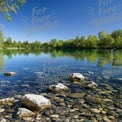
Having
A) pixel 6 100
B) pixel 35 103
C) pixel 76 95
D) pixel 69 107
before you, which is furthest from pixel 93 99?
pixel 6 100

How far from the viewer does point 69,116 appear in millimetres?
9328

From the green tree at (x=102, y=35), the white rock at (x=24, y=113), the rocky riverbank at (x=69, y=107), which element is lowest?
the rocky riverbank at (x=69, y=107)

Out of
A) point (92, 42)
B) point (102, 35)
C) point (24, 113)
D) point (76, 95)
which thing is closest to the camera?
point (24, 113)

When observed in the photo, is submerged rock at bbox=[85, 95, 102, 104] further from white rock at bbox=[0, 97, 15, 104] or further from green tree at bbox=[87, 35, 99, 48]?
green tree at bbox=[87, 35, 99, 48]

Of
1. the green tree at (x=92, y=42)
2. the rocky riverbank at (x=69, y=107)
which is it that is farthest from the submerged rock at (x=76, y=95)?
the green tree at (x=92, y=42)

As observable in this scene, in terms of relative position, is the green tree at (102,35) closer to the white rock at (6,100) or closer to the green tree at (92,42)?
the green tree at (92,42)

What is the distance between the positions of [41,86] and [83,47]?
142199mm

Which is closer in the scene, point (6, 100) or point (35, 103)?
point (35, 103)

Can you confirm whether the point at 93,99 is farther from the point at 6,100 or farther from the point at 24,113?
the point at 6,100

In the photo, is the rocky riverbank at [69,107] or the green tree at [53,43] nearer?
the rocky riverbank at [69,107]

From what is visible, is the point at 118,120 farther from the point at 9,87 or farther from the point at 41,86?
the point at 9,87

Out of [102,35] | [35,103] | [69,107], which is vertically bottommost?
[69,107]

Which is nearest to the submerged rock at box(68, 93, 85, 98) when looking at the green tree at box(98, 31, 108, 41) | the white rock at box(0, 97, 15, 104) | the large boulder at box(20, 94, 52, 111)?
the large boulder at box(20, 94, 52, 111)

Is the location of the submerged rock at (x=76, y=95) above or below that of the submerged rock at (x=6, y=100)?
below
